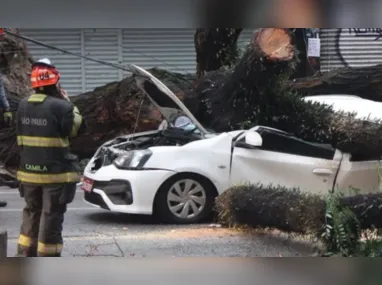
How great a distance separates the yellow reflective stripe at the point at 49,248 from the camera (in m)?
4.08

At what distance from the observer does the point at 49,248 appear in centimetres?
409

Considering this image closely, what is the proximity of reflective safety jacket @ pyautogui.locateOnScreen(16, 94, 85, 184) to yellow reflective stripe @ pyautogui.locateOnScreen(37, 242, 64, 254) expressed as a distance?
0.41 m

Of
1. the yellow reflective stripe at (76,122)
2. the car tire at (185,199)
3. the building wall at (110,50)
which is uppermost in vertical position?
the building wall at (110,50)

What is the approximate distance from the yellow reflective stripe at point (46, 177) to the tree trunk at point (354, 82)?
63.6 inches

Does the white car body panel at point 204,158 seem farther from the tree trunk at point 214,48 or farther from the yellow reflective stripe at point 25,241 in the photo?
the yellow reflective stripe at point 25,241

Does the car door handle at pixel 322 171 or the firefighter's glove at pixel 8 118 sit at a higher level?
the firefighter's glove at pixel 8 118

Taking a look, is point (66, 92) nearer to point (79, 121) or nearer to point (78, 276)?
point (79, 121)

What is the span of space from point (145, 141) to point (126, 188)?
0.33 metres

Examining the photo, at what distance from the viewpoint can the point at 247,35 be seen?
4.08 m

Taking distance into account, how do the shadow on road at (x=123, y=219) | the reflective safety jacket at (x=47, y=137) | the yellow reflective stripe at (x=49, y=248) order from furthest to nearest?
the shadow on road at (x=123, y=219) < the yellow reflective stripe at (x=49, y=248) < the reflective safety jacket at (x=47, y=137)

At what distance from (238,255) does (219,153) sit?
668mm

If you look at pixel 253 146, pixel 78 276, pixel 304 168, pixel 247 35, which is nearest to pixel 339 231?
pixel 304 168

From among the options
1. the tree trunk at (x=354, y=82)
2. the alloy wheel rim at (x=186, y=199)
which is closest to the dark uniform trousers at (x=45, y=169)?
the alloy wheel rim at (x=186, y=199)

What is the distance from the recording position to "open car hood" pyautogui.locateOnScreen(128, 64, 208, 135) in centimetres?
427
